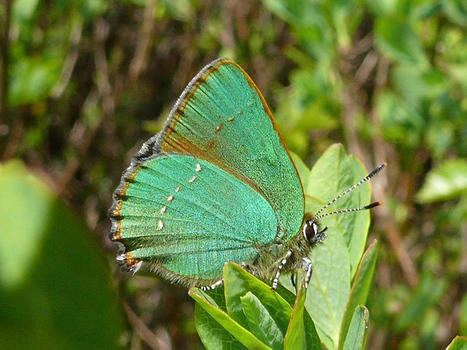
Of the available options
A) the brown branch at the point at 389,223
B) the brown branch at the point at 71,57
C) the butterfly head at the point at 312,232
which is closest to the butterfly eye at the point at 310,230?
the butterfly head at the point at 312,232

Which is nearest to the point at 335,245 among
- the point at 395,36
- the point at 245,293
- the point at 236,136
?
the point at 245,293

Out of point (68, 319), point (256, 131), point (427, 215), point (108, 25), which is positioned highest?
point (68, 319)

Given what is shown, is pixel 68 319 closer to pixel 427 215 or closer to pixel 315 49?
pixel 315 49

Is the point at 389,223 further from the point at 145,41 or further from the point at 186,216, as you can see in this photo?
the point at 145,41

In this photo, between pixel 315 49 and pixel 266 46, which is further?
pixel 266 46

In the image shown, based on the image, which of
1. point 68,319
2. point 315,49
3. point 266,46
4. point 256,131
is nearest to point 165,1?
point 315,49

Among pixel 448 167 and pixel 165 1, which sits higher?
pixel 165 1

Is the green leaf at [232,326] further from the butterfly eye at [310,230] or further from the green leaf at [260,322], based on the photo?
the butterfly eye at [310,230]
